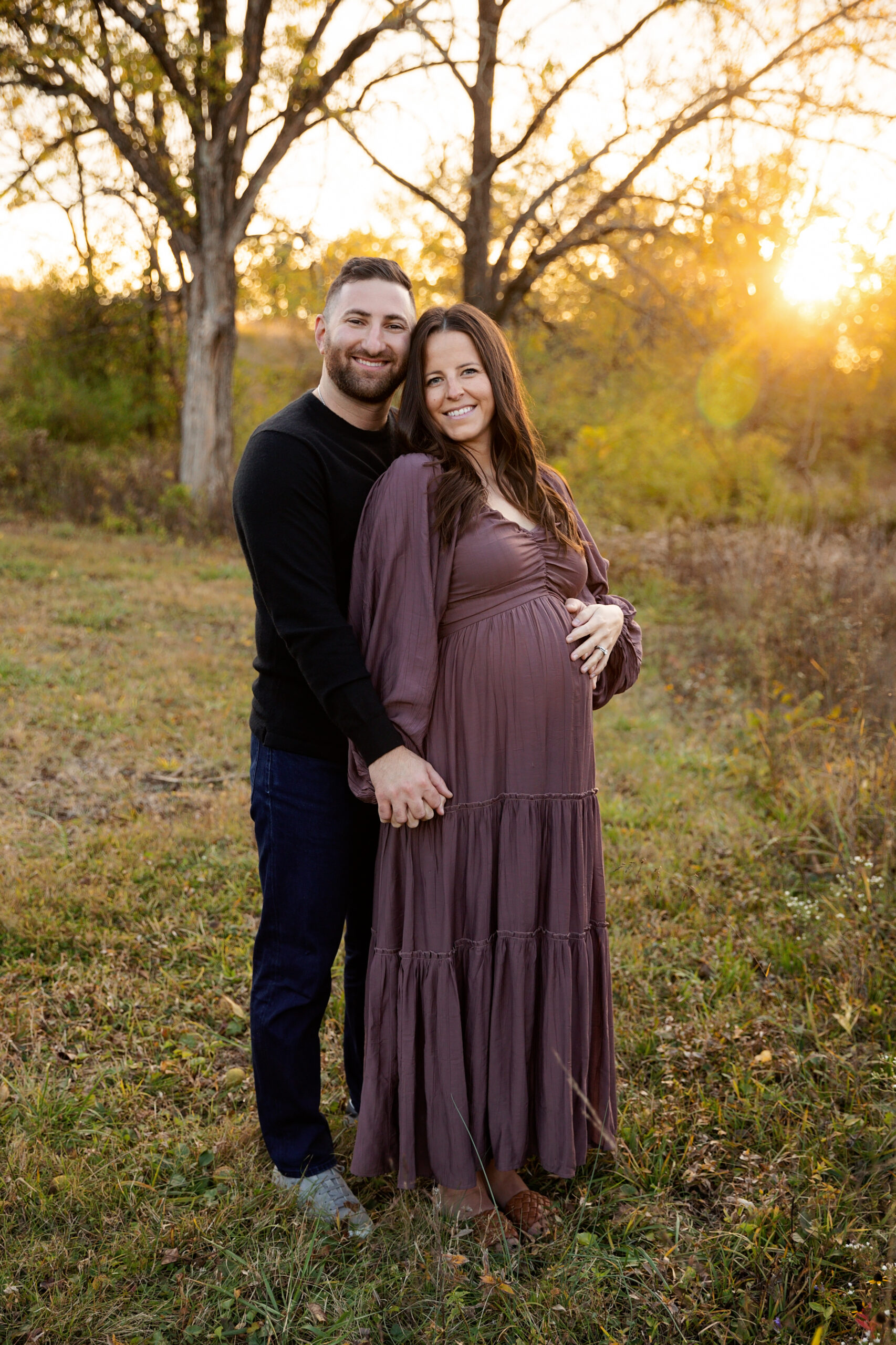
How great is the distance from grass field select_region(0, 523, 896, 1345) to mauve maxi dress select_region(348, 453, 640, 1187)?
0.88 ft

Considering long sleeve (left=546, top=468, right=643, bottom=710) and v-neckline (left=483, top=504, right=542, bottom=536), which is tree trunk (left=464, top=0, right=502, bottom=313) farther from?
v-neckline (left=483, top=504, right=542, bottom=536)

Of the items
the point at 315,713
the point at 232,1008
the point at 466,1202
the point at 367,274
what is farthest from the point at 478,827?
the point at 232,1008

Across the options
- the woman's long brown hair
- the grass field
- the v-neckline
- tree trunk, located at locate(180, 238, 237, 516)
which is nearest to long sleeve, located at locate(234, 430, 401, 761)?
the woman's long brown hair

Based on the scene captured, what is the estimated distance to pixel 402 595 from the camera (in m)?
2.08

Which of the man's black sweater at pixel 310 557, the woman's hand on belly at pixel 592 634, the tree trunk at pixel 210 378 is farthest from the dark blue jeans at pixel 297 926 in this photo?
the tree trunk at pixel 210 378

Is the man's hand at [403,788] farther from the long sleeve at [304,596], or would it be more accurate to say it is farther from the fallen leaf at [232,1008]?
the fallen leaf at [232,1008]

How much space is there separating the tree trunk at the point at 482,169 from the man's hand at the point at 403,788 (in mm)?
6426

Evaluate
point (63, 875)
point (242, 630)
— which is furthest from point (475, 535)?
point (242, 630)

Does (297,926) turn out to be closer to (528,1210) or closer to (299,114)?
(528,1210)

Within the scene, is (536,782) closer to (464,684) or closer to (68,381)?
(464,684)

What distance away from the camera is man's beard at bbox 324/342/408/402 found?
2.20m

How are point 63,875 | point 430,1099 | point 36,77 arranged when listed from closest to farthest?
point 430,1099, point 63,875, point 36,77

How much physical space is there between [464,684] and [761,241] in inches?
297

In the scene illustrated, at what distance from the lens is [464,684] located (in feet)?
7.09
